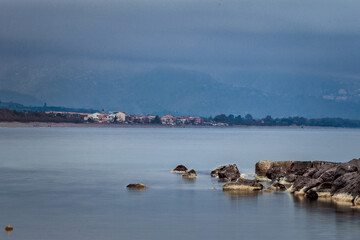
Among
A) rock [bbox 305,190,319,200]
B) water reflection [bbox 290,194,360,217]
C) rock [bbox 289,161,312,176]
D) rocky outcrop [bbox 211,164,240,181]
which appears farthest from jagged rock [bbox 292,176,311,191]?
rocky outcrop [bbox 211,164,240,181]

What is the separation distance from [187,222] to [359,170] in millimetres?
10924

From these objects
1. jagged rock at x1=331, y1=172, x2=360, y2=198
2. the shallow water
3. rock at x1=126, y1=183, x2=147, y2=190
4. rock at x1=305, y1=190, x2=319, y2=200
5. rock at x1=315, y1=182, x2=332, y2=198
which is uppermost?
jagged rock at x1=331, y1=172, x2=360, y2=198

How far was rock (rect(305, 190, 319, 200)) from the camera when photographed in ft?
105

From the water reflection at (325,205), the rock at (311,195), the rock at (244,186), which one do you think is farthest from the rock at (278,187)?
the water reflection at (325,205)

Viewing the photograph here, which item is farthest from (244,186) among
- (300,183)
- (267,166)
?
(267,166)

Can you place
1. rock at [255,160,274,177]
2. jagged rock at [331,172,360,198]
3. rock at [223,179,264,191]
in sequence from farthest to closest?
1. rock at [255,160,274,177]
2. rock at [223,179,264,191]
3. jagged rock at [331,172,360,198]

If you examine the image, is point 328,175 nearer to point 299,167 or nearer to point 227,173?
point 299,167

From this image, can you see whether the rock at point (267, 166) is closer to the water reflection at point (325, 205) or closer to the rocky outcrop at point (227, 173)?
the rocky outcrop at point (227, 173)

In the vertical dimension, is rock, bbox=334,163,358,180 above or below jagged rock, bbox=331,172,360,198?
above

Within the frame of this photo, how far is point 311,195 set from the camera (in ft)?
106

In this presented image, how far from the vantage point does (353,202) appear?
96.3 ft

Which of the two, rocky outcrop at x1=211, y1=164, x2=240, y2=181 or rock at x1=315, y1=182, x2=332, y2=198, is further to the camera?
rocky outcrop at x1=211, y1=164, x2=240, y2=181

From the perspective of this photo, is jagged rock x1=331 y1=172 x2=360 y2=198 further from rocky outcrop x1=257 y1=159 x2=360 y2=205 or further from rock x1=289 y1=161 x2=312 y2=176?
rock x1=289 y1=161 x2=312 y2=176

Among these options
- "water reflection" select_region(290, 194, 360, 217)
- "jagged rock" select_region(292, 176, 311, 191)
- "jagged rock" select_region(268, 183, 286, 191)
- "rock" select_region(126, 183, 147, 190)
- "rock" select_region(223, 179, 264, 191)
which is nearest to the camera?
"water reflection" select_region(290, 194, 360, 217)
